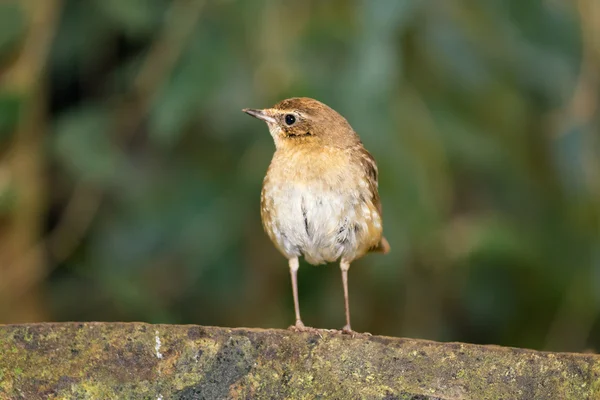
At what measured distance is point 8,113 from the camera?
4836 mm

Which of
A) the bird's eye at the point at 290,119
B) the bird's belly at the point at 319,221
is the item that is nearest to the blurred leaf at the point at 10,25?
the bird's eye at the point at 290,119

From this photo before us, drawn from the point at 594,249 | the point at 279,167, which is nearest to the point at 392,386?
the point at 279,167

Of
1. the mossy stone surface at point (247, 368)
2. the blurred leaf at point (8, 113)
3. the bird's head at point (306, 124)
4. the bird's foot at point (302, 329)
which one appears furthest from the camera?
the blurred leaf at point (8, 113)

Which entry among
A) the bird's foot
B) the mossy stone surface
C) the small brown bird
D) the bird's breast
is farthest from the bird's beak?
the mossy stone surface

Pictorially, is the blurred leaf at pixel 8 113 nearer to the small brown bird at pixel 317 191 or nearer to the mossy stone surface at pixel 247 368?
the small brown bird at pixel 317 191

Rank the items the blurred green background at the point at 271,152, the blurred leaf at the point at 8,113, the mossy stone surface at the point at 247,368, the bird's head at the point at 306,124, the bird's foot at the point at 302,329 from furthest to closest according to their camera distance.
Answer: the blurred leaf at the point at 8,113 < the blurred green background at the point at 271,152 < the bird's head at the point at 306,124 < the bird's foot at the point at 302,329 < the mossy stone surface at the point at 247,368

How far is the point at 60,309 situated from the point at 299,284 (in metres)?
1.13

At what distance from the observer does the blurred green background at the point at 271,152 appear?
469 cm

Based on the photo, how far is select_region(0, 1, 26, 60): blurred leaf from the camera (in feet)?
15.9

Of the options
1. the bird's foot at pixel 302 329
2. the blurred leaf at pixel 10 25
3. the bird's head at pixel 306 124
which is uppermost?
the blurred leaf at pixel 10 25

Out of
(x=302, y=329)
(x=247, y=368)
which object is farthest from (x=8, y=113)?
(x=247, y=368)

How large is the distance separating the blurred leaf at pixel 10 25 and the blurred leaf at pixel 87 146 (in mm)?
419

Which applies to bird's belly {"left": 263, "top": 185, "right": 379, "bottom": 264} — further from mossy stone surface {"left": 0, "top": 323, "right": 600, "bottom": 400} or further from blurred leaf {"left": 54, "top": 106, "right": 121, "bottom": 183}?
blurred leaf {"left": 54, "top": 106, "right": 121, "bottom": 183}

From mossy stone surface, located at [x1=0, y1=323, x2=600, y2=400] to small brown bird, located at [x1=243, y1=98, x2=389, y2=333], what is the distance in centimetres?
98
